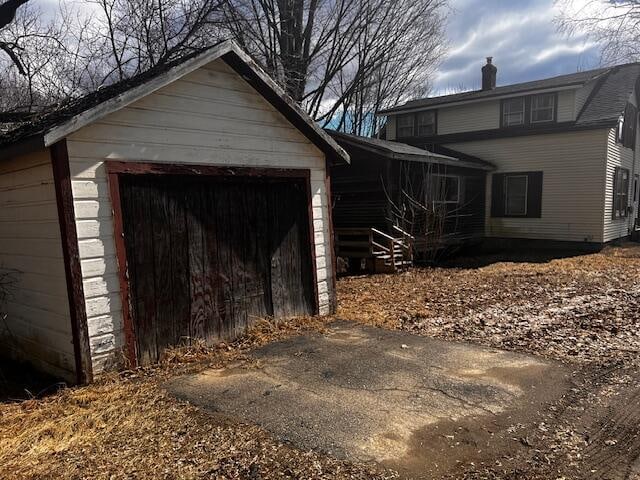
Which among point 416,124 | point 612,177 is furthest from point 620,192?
point 416,124

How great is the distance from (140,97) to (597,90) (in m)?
19.2

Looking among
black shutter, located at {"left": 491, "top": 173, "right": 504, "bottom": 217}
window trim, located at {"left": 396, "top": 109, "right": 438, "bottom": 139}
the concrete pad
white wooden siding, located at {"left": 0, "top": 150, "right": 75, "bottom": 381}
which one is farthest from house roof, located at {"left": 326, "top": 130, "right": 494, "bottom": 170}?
white wooden siding, located at {"left": 0, "top": 150, "right": 75, "bottom": 381}

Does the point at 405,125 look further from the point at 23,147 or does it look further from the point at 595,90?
the point at 23,147

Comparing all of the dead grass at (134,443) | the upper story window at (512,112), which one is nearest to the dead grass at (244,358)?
the dead grass at (134,443)

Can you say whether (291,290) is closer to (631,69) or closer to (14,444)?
(14,444)

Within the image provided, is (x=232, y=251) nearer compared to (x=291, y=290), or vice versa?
(x=232, y=251)

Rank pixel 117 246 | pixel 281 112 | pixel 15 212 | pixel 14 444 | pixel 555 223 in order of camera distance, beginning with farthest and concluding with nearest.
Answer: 1. pixel 555 223
2. pixel 281 112
3. pixel 15 212
4. pixel 117 246
5. pixel 14 444

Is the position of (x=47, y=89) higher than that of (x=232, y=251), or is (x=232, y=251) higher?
(x=47, y=89)

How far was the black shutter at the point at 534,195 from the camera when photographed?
1723 cm

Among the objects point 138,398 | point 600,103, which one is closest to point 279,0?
point 600,103

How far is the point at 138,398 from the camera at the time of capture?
4465mm

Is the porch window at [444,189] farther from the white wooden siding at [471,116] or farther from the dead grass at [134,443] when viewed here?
the dead grass at [134,443]

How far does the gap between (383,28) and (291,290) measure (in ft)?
66.3

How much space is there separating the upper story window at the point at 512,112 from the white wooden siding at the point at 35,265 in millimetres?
17278
